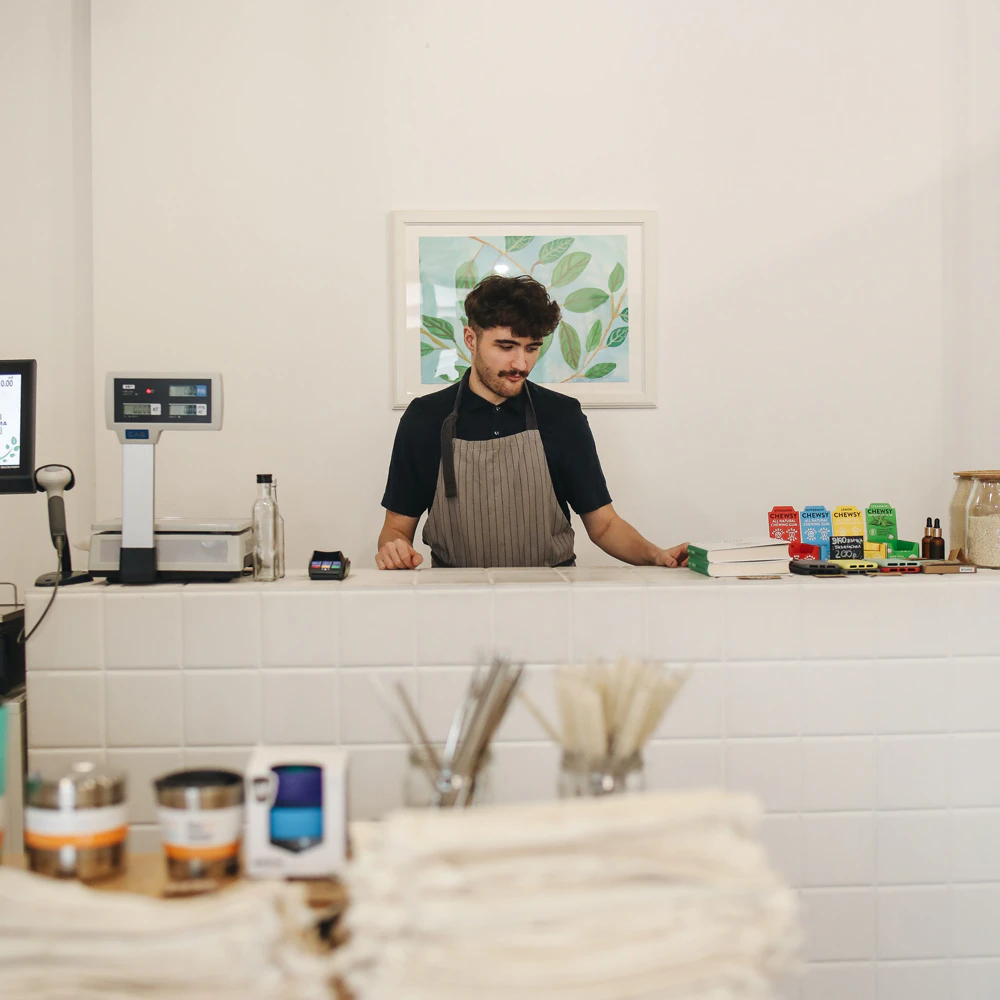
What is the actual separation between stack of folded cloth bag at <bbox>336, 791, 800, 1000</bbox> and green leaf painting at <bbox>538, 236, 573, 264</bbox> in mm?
2464

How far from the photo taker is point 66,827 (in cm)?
98

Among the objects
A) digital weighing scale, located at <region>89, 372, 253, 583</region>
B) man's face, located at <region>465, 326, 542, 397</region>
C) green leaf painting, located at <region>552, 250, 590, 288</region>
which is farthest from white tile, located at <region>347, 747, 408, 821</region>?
green leaf painting, located at <region>552, 250, 590, 288</region>

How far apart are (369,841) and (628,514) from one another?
2.37 metres

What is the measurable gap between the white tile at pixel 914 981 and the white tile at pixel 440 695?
915mm

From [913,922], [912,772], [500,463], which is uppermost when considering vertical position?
[500,463]

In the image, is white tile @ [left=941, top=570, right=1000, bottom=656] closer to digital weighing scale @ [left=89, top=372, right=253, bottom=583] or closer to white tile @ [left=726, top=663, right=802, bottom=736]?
white tile @ [left=726, top=663, right=802, bottom=736]

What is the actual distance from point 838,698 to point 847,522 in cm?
39

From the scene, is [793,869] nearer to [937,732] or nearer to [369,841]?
[937,732]

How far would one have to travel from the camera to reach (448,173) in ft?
9.96

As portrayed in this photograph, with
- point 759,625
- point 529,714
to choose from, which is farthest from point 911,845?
point 529,714

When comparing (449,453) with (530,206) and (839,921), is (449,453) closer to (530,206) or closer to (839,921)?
(530,206)

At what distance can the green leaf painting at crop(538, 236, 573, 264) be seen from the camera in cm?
307

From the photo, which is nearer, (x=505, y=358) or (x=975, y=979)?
(x=975, y=979)

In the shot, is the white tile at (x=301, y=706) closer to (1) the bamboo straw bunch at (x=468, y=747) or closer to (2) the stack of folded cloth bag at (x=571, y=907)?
(1) the bamboo straw bunch at (x=468, y=747)
